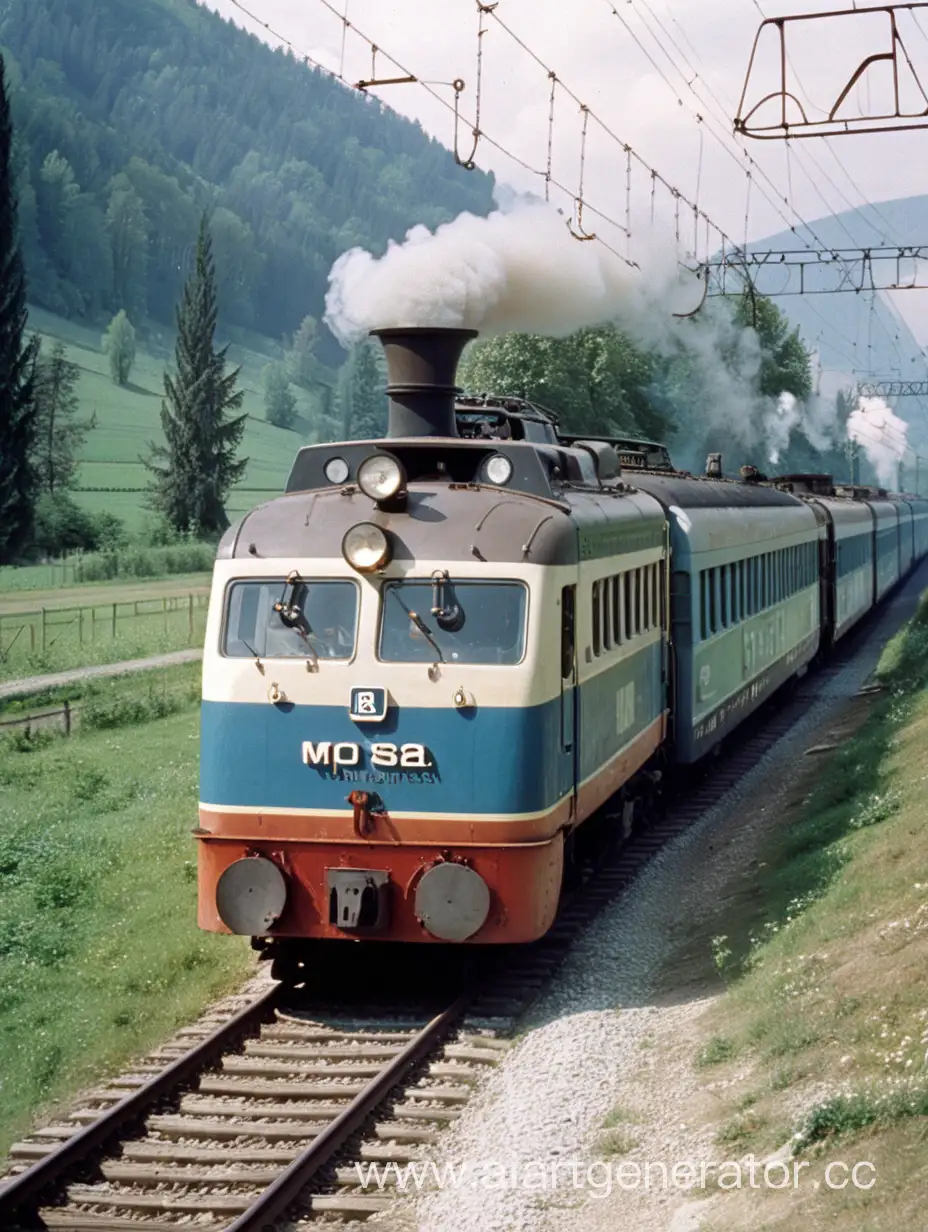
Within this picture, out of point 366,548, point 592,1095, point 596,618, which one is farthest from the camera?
point 596,618

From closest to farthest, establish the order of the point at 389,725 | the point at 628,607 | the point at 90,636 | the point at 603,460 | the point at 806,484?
the point at 389,725 < the point at 628,607 < the point at 603,460 < the point at 806,484 < the point at 90,636

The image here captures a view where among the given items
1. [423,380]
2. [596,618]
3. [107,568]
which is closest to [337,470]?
[423,380]

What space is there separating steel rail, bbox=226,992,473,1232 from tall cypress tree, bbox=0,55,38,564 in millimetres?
49867

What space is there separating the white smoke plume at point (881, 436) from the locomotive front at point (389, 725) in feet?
280

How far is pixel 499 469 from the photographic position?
38.1 feet

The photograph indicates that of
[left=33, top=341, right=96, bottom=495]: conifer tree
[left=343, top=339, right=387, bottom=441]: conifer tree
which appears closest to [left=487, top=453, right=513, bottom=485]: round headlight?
[left=33, top=341, right=96, bottom=495]: conifer tree

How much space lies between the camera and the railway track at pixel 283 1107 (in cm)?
780

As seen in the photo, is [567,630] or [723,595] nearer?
[567,630]

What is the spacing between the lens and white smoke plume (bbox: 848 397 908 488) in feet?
342

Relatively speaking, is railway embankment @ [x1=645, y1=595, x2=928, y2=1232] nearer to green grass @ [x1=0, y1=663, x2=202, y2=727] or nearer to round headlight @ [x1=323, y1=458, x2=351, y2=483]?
round headlight @ [x1=323, y1=458, x2=351, y2=483]

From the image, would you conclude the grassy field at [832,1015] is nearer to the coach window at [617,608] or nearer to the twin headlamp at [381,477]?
the coach window at [617,608]

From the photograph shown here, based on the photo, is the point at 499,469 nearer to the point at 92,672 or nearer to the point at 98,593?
the point at 92,672

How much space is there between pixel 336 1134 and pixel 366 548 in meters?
3.81

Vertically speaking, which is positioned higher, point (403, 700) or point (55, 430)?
point (55, 430)
